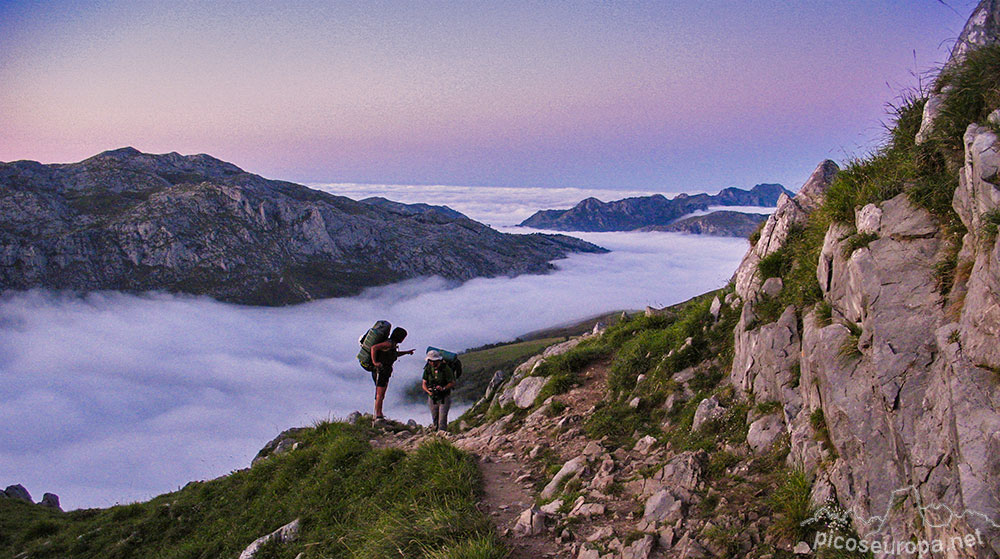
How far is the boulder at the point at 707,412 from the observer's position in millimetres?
9234

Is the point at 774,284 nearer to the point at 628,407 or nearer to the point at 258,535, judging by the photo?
the point at 628,407

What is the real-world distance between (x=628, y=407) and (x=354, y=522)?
646 centimetres

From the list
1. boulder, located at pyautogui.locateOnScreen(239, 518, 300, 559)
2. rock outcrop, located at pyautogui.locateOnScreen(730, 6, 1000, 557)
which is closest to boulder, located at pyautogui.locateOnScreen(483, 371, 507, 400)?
boulder, located at pyautogui.locateOnScreen(239, 518, 300, 559)

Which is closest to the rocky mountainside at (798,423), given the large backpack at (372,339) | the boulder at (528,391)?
the boulder at (528,391)

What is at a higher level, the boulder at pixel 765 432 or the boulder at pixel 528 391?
the boulder at pixel 765 432

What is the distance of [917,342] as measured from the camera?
600cm

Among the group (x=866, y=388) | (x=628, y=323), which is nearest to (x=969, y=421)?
(x=866, y=388)

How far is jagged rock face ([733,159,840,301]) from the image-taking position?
34.6ft

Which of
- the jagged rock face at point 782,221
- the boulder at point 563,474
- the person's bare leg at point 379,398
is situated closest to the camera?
the boulder at point 563,474

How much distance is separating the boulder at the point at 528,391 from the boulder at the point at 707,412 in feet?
20.1

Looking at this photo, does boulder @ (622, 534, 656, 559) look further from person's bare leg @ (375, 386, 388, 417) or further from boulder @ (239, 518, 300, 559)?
person's bare leg @ (375, 386, 388, 417)

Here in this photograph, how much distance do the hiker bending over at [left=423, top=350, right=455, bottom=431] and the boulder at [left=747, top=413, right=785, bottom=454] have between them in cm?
1041

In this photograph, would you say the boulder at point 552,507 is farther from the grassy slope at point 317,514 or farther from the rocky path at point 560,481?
the grassy slope at point 317,514

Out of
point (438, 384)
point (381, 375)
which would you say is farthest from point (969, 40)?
point (381, 375)
